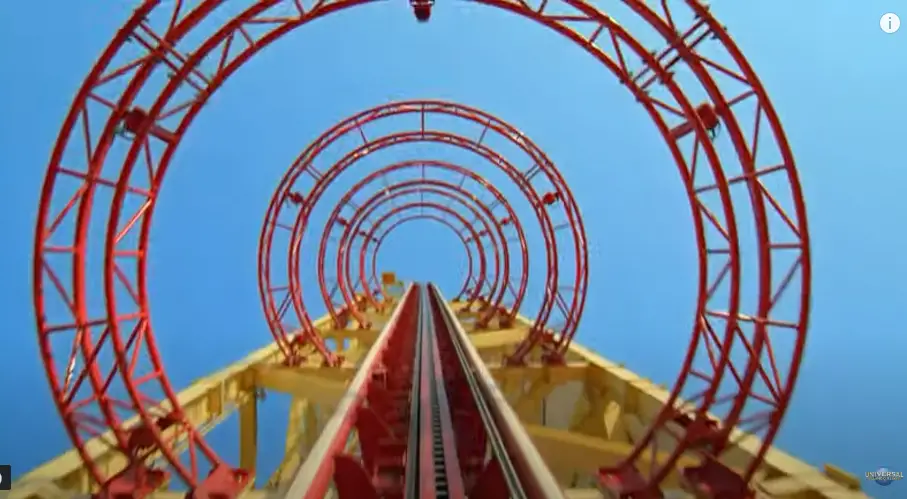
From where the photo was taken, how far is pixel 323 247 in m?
23.5

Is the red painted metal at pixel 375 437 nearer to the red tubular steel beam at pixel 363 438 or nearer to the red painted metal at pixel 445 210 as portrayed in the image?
the red tubular steel beam at pixel 363 438

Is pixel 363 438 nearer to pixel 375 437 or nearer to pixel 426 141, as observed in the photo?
pixel 375 437

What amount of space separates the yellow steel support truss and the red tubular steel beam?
0.78m

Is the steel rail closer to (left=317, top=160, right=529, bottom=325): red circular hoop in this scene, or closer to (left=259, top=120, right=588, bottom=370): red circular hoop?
(left=259, top=120, right=588, bottom=370): red circular hoop

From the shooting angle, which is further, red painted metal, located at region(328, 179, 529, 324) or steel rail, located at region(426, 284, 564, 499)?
red painted metal, located at region(328, 179, 529, 324)

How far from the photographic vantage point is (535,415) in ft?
64.6

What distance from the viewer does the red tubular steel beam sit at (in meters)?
5.05

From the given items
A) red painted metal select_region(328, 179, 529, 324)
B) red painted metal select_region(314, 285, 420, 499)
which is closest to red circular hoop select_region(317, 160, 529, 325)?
red painted metal select_region(328, 179, 529, 324)

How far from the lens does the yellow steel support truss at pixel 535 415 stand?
26.6ft

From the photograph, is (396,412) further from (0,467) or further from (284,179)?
(284,179)

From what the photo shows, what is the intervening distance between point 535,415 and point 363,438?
13.0 meters

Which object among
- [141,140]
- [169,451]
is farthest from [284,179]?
[169,451]

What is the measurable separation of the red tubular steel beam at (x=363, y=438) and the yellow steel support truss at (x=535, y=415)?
78cm

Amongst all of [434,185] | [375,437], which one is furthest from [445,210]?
[375,437]
